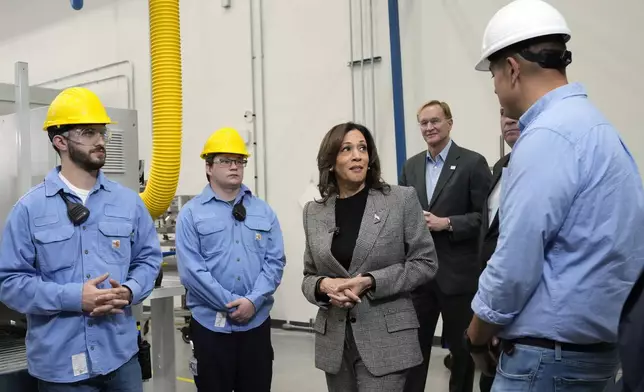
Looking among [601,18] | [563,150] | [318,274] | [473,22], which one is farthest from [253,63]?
[563,150]

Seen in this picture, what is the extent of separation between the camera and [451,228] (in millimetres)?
2756

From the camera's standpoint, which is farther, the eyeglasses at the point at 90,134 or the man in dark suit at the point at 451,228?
the man in dark suit at the point at 451,228

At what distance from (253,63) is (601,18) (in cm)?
330

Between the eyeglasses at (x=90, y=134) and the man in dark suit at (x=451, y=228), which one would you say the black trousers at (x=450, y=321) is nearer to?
the man in dark suit at (x=451, y=228)

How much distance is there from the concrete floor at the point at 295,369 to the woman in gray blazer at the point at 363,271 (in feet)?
5.75

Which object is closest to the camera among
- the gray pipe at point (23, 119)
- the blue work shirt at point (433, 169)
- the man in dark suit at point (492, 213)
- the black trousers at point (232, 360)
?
the man in dark suit at point (492, 213)

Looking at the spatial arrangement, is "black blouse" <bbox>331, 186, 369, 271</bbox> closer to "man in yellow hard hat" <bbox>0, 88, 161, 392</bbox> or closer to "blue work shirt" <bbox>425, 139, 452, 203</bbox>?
"man in yellow hard hat" <bbox>0, 88, 161, 392</bbox>

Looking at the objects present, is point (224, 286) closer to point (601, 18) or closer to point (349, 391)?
→ point (349, 391)

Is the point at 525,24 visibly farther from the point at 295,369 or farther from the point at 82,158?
the point at 295,369

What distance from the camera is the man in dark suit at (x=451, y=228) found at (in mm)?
2771

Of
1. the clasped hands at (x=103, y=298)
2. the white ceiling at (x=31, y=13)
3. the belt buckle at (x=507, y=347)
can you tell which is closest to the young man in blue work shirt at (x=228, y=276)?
the clasped hands at (x=103, y=298)

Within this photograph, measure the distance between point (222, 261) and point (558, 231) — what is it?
A: 1.69 metres

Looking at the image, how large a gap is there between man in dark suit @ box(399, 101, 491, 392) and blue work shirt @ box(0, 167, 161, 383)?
1.47 metres

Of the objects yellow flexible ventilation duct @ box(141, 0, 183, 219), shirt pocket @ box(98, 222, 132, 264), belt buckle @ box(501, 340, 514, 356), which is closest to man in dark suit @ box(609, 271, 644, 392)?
belt buckle @ box(501, 340, 514, 356)
